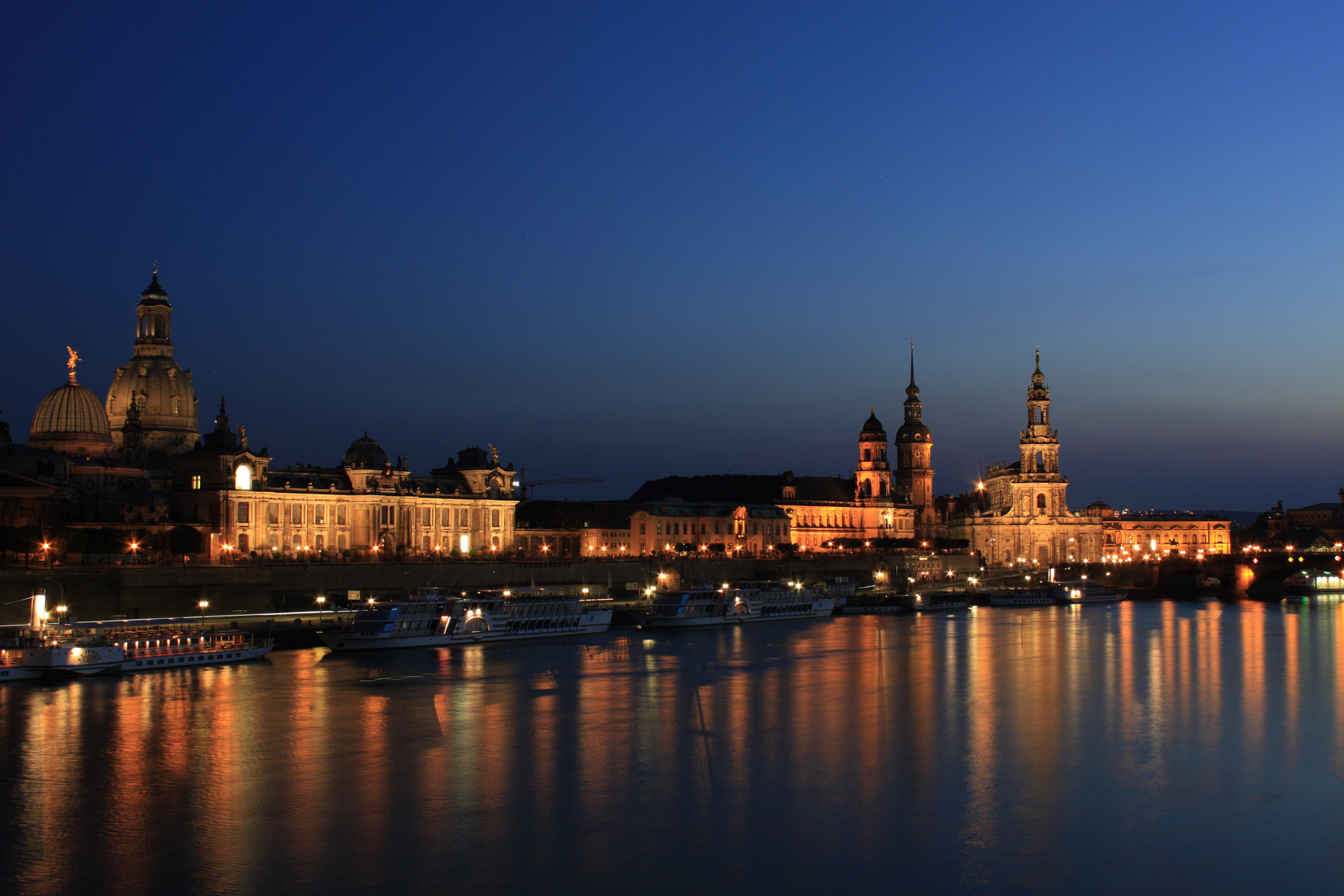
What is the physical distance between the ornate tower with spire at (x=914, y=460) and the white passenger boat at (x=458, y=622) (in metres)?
81.0

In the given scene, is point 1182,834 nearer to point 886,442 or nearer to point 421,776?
point 421,776

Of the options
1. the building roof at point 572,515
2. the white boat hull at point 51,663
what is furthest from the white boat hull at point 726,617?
the white boat hull at point 51,663

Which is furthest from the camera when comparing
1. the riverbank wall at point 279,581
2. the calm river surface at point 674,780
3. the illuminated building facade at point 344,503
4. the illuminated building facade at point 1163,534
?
the illuminated building facade at point 1163,534

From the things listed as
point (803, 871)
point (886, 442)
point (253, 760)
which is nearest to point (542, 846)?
point (803, 871)

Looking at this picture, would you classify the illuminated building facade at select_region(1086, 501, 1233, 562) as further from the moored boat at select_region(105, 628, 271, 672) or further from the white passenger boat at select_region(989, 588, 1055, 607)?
the moored boat at select_region(105, 628, 271, 672)

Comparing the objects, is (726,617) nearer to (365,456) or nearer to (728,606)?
(728,606)

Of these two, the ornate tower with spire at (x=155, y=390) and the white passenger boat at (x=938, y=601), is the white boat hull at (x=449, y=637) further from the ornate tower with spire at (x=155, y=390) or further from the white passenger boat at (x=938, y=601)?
the ornate tower with spire at (x=155, y=390)

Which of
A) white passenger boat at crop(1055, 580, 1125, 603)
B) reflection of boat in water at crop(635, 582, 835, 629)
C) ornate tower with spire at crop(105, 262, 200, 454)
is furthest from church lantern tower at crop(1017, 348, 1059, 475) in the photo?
ornate tower with spire at crop(105, 262, 200, 454)

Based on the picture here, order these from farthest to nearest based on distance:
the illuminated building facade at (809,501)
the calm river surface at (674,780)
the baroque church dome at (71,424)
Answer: the illuminated building facade at (809,501), the baroque church dome at (71,424), the calm river surface at (674,780)

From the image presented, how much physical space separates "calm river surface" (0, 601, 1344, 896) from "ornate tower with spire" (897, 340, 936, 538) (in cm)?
9500

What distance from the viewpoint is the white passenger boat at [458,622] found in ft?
193

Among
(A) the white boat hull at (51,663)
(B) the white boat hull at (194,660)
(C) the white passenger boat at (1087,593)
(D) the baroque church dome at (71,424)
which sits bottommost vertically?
(C) the white passenger boat at (1087,593)

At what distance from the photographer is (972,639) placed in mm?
67188

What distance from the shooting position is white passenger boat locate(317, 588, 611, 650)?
58.7 m
